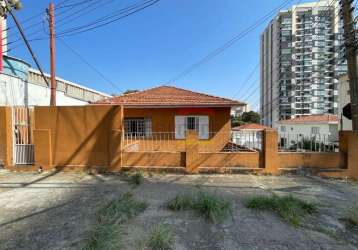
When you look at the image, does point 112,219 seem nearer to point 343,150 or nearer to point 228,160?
point 228,160

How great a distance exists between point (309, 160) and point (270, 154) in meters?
1.31

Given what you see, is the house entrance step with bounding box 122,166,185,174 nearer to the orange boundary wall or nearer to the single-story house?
the orange boundary wall

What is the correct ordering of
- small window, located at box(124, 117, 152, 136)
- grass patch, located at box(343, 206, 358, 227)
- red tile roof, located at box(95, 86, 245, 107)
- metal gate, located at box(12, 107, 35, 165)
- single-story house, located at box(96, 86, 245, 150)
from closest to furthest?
grass patch, located at box(343, 206, 358, 227), metal gate, located at box(12, 107, 35, 165), red tile roof, located at box(95, 86, 245, 107), single-story house, located at box(96, 86, 245, 150), small window, located at box(124, 117, 152, 136)

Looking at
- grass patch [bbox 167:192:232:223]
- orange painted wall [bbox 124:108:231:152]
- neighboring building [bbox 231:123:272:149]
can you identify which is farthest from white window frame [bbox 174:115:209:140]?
grass patch [bbox 167:192:232:223]

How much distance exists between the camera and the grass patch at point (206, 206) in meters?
4.68

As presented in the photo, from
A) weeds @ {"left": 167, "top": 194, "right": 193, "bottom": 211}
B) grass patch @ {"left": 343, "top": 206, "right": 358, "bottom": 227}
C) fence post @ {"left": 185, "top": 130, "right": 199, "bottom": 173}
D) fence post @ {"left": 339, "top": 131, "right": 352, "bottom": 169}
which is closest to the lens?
grass patch @ {"left": 343, "top": 206, "right": 358, "bottom": 227}

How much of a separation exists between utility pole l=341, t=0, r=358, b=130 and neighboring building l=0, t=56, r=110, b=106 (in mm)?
13775

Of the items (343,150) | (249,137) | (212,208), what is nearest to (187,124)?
(249,137)

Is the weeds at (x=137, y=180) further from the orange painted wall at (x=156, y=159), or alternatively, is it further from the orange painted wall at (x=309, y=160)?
the orange painted wall at (x=309, y=160)

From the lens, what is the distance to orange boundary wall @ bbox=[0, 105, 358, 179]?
8.00m

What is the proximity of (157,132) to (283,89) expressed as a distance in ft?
135

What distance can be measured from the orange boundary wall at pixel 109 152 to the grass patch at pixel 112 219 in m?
2.68

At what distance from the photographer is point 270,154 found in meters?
8.02

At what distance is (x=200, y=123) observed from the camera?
42.1 ft
